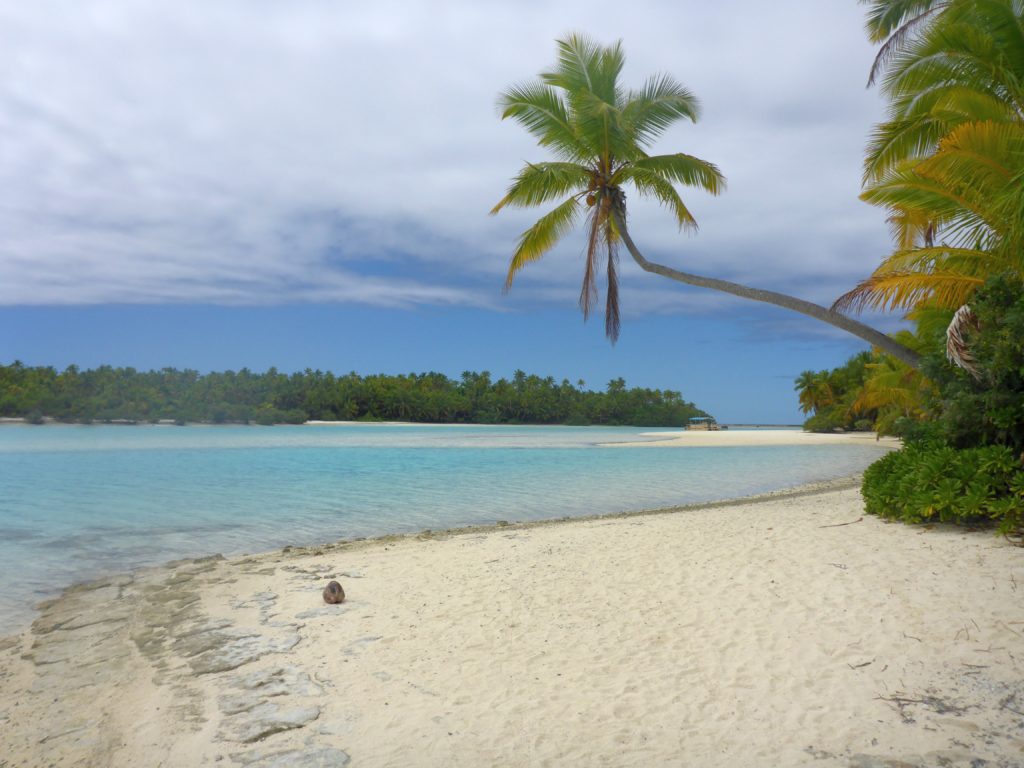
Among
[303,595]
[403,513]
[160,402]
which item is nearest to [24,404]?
[160,402]

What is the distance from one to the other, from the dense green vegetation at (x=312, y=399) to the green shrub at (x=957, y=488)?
86192 millimetres

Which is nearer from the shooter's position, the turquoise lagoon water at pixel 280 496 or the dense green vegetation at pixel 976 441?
the dense green vegetation at pixel 976 441

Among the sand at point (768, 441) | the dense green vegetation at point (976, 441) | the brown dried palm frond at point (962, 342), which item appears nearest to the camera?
the dense green vegetation at point (976, 441)

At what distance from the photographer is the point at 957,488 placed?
290 inches

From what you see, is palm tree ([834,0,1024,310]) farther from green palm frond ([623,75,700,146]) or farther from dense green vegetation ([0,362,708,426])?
dense green vegetation ([0,362,708,426])

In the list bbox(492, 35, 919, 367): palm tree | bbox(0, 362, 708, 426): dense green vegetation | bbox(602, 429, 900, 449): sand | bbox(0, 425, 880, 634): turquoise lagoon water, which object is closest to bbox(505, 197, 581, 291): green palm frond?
A: bbox(492, 35, 919, 367): palm tree

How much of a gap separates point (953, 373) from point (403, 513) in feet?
32.6

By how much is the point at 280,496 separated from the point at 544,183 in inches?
394

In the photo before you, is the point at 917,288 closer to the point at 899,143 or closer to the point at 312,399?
the point at 899,143

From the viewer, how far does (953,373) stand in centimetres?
865

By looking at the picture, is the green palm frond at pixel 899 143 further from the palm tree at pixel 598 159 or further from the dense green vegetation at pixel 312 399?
the dense green vegetation at pixel 312 399

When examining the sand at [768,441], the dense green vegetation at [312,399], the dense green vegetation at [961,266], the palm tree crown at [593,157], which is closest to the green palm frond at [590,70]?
the palm tree crown at [593,157]

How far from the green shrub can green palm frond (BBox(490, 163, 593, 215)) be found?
27.9 ft

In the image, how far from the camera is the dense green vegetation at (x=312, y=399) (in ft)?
249
